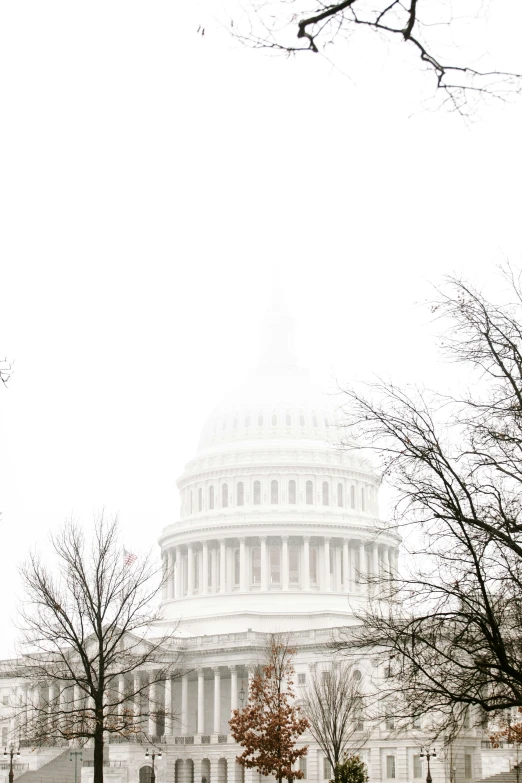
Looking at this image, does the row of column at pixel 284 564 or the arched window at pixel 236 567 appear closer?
the row of column at pixel 284 564

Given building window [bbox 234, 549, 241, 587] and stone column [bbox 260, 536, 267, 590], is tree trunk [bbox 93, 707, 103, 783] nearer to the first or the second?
stone column [bbox 260, 536, 267, 590]

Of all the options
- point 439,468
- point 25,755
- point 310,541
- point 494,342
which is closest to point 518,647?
point 439,468

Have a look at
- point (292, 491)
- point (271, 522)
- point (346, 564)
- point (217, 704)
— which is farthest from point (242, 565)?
point (217, 704)

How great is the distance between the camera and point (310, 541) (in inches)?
5113

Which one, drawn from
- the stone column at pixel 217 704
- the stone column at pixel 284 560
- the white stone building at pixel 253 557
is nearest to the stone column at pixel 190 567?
the white stone building at pixel 253 557

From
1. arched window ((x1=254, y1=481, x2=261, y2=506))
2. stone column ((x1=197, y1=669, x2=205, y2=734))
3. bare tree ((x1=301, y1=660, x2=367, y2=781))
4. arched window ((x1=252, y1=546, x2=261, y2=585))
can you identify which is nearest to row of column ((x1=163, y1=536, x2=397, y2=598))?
arched window ((x1=252, y1=546, x2=261, y2=585))

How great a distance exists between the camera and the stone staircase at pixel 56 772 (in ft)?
337

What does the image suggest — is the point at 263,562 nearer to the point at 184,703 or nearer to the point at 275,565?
the point at 275,565

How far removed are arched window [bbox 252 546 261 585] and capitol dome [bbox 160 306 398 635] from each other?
111 millimetres

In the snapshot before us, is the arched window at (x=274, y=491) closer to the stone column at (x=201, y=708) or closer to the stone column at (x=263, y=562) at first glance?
the stone column at (x=263, y=562)

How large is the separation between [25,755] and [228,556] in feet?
105

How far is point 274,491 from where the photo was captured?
13475 centimetres

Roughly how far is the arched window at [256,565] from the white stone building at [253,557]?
11 centimetres

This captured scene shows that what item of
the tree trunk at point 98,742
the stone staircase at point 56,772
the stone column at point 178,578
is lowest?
the stone staircase at point 56,772
